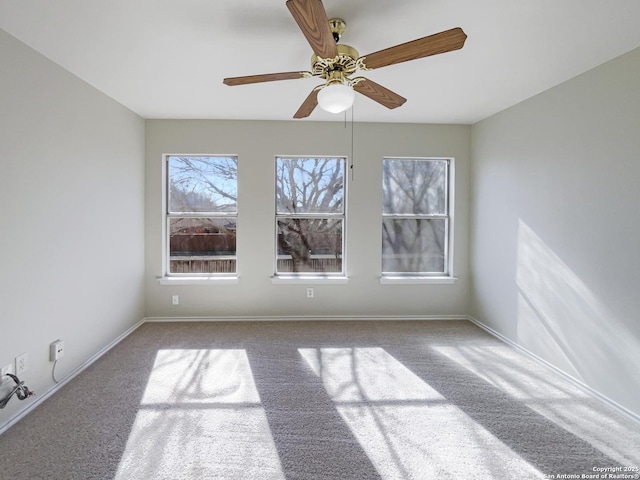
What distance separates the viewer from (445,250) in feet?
12.1

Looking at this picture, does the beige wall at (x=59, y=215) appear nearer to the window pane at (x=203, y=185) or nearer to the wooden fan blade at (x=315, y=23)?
the window pane at (x=203, y=185)

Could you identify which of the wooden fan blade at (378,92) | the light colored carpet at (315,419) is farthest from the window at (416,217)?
the wooden fan blade at (378,92)

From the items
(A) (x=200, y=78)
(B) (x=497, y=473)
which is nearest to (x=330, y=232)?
(A) (x=200, y=78)

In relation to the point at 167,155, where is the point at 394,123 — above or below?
above

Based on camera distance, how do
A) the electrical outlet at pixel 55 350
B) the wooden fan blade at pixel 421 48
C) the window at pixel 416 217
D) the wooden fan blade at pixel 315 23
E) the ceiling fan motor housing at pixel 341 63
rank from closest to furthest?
the wooden fan blade at pixel 315 23 < the wooden fan blade at pixel 421 48 < the ceiling fan motor housing at pixel 341 63 < the electrical outlet at pixel 55 350 < the window at pixel 416 217

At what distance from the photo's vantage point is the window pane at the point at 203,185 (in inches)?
138

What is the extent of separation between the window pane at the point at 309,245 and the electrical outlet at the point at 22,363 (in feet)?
7.26

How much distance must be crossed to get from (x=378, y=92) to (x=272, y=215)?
1.95m

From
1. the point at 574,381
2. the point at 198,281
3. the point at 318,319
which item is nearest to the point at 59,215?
the point at 198,281

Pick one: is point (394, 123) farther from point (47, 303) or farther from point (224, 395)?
point (47, 303)

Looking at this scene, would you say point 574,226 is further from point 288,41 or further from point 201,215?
point 201,215

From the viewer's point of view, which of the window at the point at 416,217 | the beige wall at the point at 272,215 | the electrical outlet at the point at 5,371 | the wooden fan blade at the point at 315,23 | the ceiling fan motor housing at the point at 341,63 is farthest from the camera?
the window at the point at 416,217

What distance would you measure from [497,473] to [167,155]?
13.1 ft

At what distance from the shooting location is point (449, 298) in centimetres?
360
